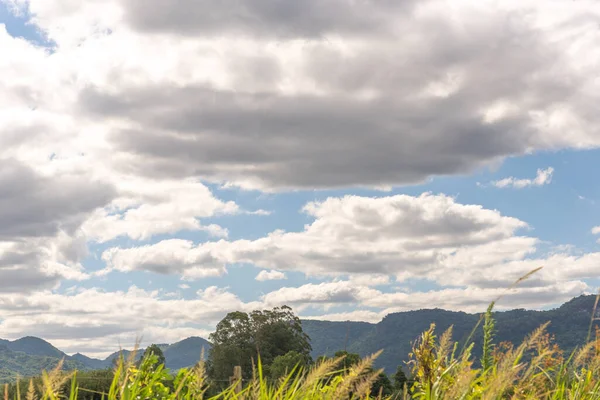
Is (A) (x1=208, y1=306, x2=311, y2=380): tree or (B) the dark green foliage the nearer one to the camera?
(B) the dark green foliage

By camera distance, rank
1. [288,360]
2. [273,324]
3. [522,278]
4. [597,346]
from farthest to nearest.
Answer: [273,324] → [288,360] → [597,346] → [522,278]

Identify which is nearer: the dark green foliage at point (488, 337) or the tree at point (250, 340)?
the dark green foliage at point (488, 337)

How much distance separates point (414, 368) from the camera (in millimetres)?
7254

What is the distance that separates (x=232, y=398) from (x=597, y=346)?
14.8 ft

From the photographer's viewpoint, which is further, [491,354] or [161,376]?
[491,354]

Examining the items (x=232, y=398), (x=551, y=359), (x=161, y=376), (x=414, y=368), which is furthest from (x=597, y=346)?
(x=161, y=376)

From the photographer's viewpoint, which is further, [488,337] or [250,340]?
[250,340]

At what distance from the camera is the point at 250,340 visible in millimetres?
102750

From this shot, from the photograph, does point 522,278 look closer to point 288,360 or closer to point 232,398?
point 232,398

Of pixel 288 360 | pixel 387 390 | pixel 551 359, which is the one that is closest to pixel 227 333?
pixel 288 360

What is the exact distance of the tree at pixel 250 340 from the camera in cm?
9744

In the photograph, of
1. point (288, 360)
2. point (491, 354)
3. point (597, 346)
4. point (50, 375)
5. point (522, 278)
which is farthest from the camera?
point (288, 360)

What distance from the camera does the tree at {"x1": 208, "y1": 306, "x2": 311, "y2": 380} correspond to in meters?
97.4

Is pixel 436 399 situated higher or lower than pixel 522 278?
lower
